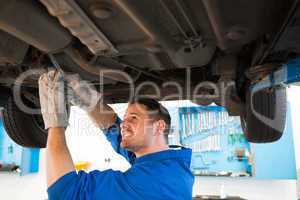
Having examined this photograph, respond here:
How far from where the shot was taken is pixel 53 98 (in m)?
1.18

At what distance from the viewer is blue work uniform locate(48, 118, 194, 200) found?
3.16ft

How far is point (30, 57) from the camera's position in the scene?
132 centimetres

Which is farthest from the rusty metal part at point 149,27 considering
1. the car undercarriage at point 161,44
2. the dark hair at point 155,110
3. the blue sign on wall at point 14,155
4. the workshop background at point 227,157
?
the blue sign on wall at point 14,155

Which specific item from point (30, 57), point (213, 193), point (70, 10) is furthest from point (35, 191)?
point (70, 10)

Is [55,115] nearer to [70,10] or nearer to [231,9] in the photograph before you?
[70,10]

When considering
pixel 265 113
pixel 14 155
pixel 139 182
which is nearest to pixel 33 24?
pixel 139 182

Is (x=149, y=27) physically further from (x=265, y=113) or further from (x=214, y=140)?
(x=214, y=140)

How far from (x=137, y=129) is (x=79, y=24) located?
589 mm

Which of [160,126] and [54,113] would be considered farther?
[160,126]

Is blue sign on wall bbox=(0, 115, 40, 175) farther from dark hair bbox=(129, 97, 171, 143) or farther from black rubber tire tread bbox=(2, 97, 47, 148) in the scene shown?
dark hair bbox=(129, 97, 171, 143)

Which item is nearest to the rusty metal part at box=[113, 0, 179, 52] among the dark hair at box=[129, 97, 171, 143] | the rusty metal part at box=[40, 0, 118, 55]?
the rusty metal part at box=[40, 0, 118, 55]

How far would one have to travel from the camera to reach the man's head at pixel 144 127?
4.24 feet

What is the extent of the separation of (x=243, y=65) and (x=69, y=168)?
975 millimetres

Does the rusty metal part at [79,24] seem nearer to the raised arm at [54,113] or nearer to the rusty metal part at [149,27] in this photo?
the rusty metal part at [149,27]
